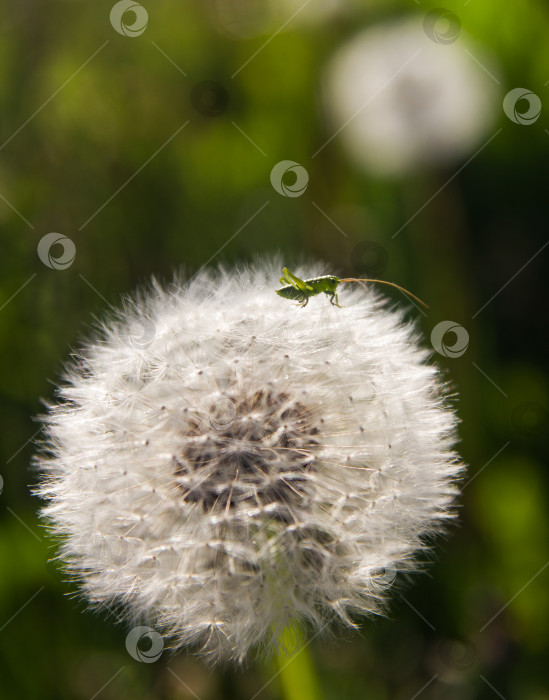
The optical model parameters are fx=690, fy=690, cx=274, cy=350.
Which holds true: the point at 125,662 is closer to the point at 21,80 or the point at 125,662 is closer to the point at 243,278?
the point at 243,278

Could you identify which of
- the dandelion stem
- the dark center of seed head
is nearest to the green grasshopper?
the dark center of seed head

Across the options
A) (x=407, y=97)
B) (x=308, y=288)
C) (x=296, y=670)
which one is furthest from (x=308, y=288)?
(x=407, y=97)

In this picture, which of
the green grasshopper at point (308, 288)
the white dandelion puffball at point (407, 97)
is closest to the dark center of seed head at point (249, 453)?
the green grasshopper at point (308, 288)

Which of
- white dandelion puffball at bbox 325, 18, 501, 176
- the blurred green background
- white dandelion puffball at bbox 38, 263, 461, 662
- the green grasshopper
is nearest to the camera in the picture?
white dandelion puffball at bbox 38, 263, 461, 662

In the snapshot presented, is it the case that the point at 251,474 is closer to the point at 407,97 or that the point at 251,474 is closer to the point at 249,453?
the point at 249,453

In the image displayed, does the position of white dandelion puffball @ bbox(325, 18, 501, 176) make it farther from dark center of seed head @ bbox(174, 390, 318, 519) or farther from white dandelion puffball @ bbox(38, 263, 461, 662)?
dark center of seed head @ bbox(174, 390, 318, 519)

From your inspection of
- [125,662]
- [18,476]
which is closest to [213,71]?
[18,476]
